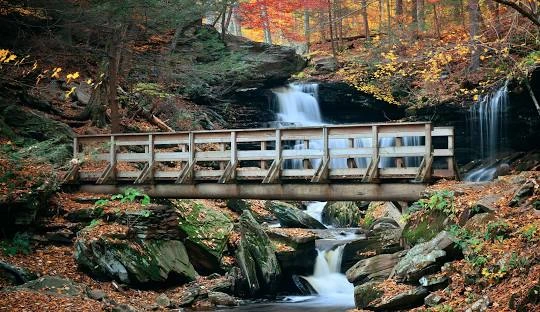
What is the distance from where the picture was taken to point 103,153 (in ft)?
49.6

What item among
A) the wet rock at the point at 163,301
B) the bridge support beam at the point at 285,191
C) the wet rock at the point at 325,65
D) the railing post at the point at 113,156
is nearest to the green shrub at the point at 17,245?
the bridge support beam at the point at 285,191

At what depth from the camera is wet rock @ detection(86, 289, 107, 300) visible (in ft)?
32.7

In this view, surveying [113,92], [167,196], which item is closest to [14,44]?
[113,92]

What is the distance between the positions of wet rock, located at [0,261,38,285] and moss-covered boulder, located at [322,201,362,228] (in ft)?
38.3

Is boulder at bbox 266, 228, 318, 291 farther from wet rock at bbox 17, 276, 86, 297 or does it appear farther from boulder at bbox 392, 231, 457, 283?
wet rock at bbox 17, 276, 86, 297

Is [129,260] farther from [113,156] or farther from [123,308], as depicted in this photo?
[113,156]

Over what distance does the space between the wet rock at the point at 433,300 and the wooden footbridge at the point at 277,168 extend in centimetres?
333

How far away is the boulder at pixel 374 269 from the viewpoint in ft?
35.1

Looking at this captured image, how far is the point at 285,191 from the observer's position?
1212cm

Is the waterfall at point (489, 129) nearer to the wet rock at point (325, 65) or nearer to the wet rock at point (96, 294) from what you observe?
the wet rock at point (325, 65)

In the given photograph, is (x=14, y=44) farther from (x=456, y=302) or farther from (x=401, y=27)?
(x=401, y=27)

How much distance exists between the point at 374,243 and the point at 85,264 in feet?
24.7

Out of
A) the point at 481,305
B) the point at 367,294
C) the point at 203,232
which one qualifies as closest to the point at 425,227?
the point at 367,294

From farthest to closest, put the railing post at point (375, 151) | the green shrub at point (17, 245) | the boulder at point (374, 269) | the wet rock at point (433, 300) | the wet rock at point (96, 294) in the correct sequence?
the railing post at point (375, 151), the green shrub at point (17, 245), the boulder at point (374, 269), the wet rock at point (96, 294), the wet rock at point (433, 300)
